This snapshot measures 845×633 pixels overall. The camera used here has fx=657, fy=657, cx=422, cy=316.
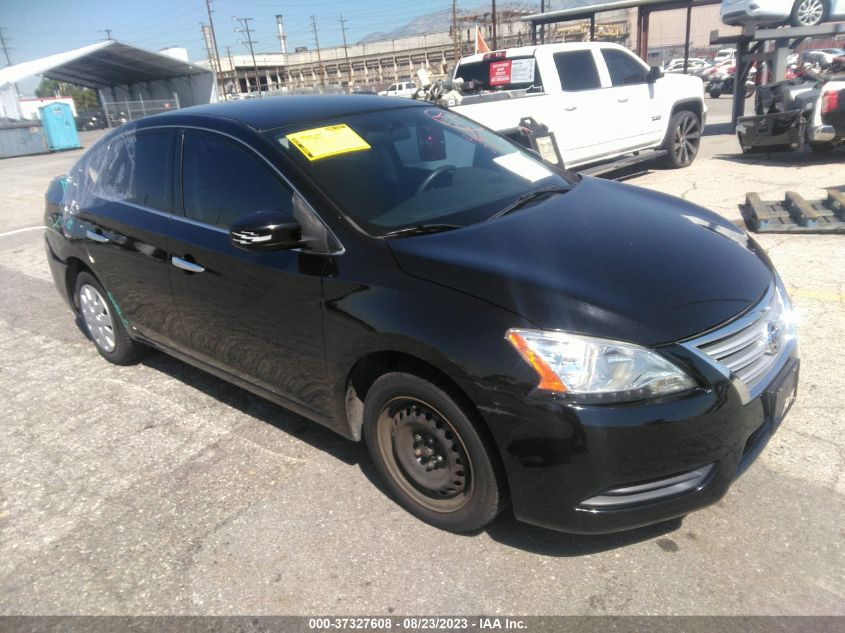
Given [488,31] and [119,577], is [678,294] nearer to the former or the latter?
[119,577]

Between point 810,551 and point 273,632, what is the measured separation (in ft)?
6.57

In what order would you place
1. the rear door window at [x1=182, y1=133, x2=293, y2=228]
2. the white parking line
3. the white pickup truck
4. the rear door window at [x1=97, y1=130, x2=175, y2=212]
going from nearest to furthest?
the rear door window at [x1=182, y1=133, x2=293, y2=228] < the rear door window at [x1=97, y1=130, x2=175, y2=212] < the white pickup truck < the white parking line

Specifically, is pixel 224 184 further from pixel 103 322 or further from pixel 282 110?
pixel 103 322

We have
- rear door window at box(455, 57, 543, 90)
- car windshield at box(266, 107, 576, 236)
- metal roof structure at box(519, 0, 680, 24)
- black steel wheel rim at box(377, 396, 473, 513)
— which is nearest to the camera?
black steel wheel rim at box(377, 396, 473, 513)

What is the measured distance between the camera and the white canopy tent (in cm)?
3503

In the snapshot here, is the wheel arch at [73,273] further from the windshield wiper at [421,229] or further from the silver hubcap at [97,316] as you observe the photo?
the windshield wiper at [421,229]

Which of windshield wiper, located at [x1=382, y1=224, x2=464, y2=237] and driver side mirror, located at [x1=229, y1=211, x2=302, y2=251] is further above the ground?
driver side mirror, located at [x1=229, y1=211, x2=302, y2=251]

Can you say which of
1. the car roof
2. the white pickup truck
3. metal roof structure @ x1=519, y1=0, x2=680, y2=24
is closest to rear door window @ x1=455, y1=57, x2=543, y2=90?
the white pickup truck

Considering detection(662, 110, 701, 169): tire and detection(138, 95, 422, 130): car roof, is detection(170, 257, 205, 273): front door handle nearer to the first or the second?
detection(138, 95, 422, 130): car roof

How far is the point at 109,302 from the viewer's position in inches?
172

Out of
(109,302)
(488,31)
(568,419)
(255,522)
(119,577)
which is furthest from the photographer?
(488,31)

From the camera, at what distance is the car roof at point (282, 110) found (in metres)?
3.35

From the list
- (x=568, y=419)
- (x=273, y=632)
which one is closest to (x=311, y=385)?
(x=273, y=632)

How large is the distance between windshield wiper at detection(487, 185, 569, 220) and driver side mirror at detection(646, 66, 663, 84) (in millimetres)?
6781
